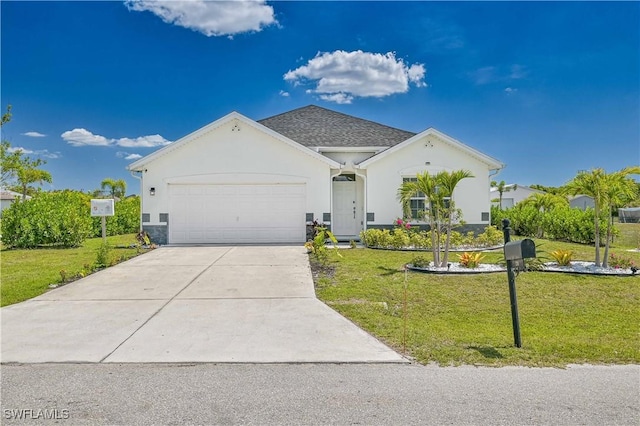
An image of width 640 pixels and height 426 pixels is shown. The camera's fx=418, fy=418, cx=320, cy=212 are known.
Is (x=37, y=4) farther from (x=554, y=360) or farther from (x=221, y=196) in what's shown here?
(x=554, y=360)

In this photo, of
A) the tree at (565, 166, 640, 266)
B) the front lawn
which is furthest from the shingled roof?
the tree at (565, 166, 640, 266)

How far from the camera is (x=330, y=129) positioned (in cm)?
1972

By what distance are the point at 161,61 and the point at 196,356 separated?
16417 millimetres

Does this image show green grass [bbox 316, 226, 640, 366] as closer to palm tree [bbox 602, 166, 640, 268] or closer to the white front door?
palm tree [bbox 602, 166, 640, 268]

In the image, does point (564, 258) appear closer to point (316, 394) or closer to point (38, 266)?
point (316, 394)

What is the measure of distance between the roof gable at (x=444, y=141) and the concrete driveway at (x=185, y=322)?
294 inches

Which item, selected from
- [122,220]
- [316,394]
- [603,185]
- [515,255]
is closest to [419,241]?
[603,185]

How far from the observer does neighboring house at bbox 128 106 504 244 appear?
634 inches

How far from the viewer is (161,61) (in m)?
18.0

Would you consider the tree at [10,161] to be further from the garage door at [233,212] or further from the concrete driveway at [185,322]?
the concrete driveway at [185,322]

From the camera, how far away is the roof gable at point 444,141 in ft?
53.6

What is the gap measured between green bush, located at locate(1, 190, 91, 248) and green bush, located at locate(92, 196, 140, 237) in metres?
3.76

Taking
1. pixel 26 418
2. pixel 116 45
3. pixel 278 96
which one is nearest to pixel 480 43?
pixel 278 96

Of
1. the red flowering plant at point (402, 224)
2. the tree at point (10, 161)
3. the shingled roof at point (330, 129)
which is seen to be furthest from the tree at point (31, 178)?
the red flowering plant at point (402, 224)
